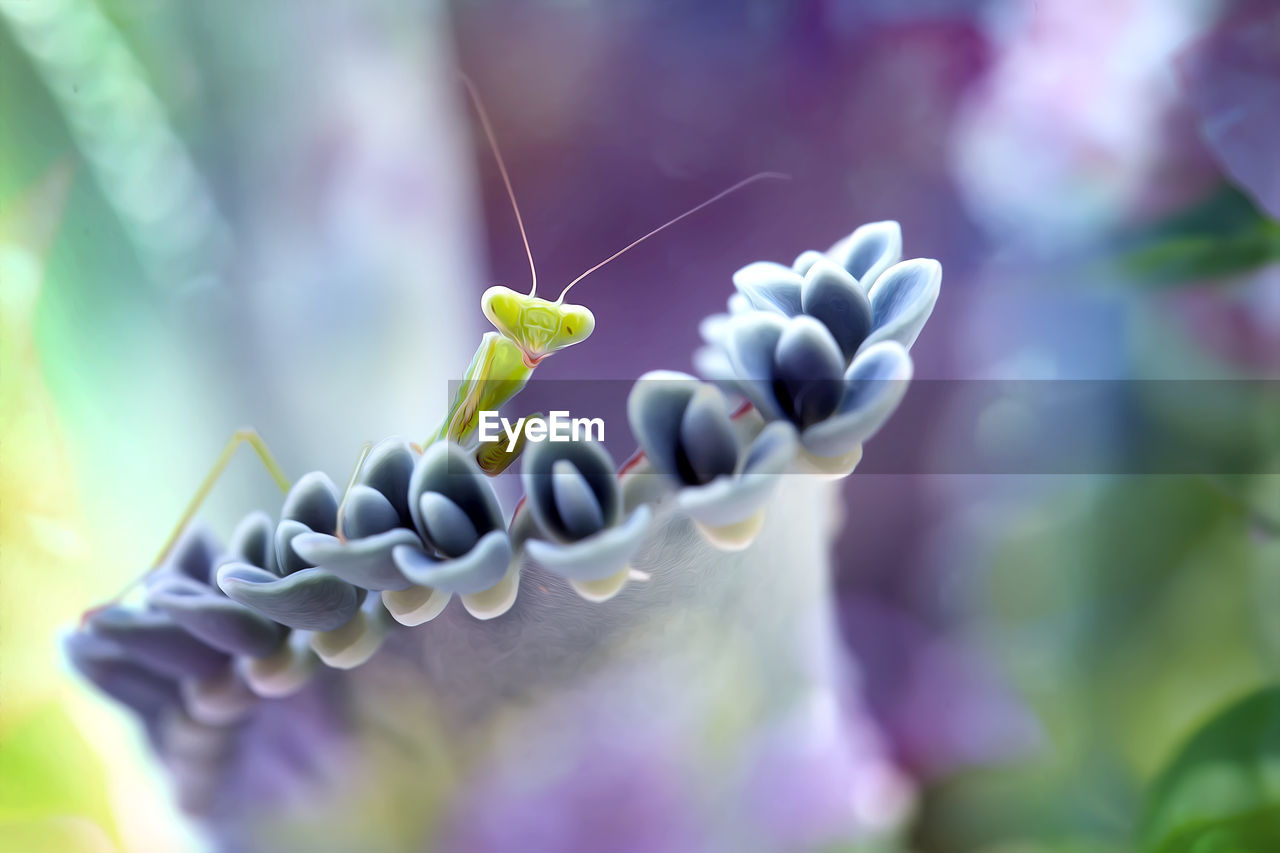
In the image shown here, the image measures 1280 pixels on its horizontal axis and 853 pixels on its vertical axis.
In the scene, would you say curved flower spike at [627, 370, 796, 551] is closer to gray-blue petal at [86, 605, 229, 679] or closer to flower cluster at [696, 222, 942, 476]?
flower cluster at [696, 222, 942, 476]

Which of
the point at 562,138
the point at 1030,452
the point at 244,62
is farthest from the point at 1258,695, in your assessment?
the point at 244,62

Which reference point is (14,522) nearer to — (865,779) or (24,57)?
(24,57)

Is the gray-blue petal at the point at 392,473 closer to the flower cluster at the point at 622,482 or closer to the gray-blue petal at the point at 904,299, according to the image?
the flower cluster at the point at 622,482

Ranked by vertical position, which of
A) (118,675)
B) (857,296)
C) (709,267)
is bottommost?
(118,675)

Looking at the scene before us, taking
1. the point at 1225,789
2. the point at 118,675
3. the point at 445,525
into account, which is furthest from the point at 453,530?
the point at 1225,789

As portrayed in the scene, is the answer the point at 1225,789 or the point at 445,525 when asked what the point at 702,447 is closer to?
the point at 445,525

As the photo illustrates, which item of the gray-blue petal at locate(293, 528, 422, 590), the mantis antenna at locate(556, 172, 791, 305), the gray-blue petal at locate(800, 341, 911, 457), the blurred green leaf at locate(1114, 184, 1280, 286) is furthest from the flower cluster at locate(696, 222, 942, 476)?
the blurred green leaf at locate(1114, 184, 1280, 286)

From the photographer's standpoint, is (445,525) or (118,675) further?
(118,675)
